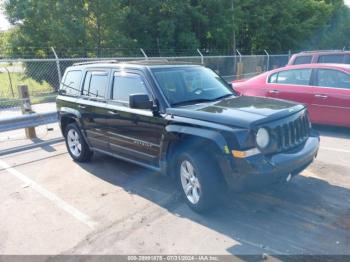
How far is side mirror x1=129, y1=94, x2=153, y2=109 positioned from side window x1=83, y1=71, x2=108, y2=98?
128cm

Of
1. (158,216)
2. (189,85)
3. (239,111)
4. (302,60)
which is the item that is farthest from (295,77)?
(158,216)

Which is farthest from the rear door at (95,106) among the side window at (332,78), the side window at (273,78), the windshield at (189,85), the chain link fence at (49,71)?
the chain link fence at (49,71)

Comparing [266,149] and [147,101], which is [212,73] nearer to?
[147,101]

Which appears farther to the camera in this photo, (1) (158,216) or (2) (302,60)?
(2) (302,60)

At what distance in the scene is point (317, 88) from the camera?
24.6ft

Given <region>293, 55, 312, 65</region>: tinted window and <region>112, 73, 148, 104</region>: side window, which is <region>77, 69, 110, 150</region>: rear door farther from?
<region>293, 55, 312, 65</region>: tinted window

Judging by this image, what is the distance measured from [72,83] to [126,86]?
5.96ft

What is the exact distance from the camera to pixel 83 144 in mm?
6258

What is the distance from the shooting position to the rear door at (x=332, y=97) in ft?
23.3

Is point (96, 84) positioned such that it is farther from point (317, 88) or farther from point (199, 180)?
point (317, 88)

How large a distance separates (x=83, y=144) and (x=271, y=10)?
81.6ft

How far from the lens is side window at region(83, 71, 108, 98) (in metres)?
5.49

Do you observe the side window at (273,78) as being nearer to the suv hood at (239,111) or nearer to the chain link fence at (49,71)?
the suv hood at (239,111)

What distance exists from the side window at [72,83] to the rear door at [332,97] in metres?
4.88
